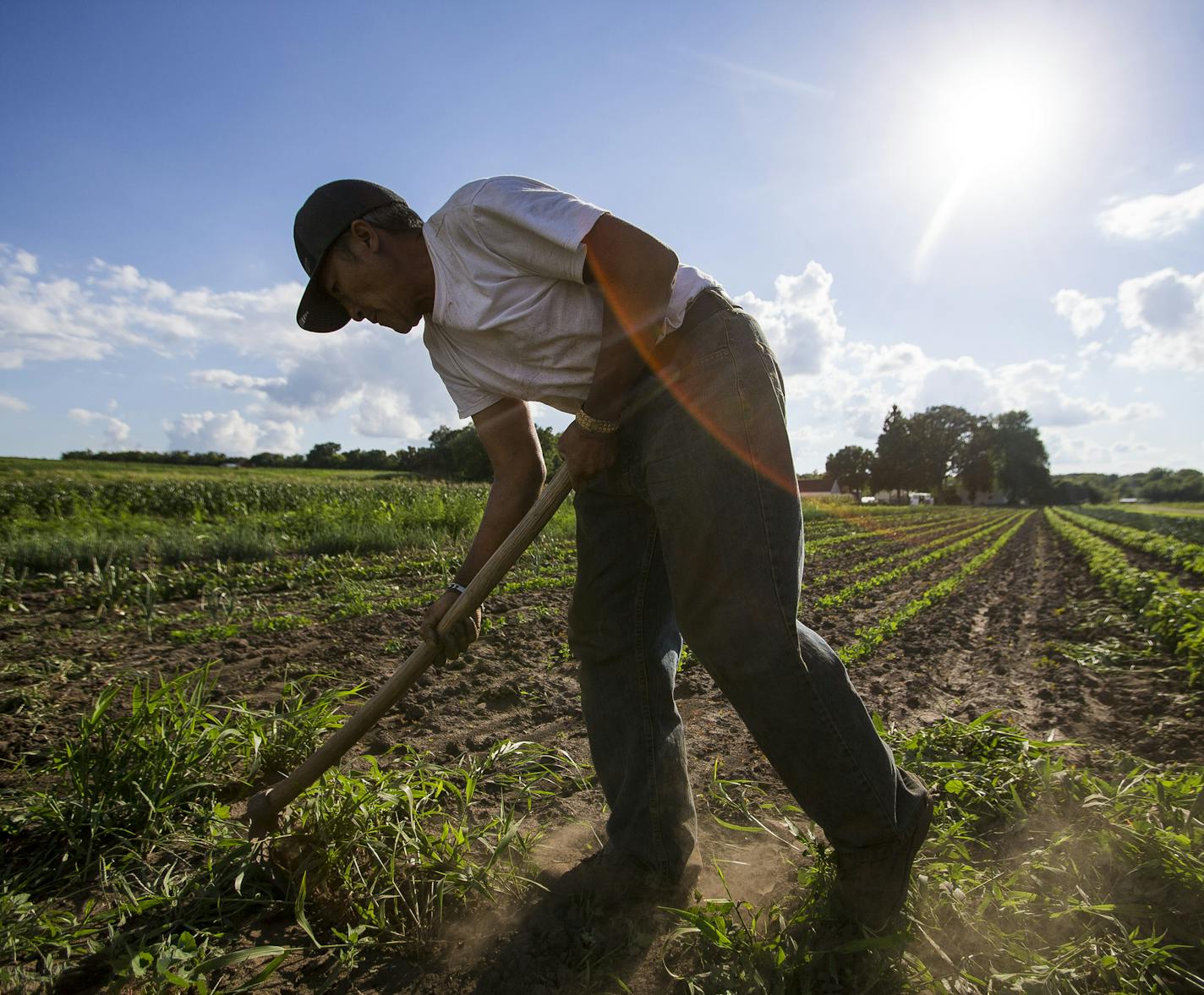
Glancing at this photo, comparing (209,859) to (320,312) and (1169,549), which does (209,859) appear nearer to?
(320,312)

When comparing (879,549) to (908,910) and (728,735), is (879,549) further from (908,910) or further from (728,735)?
(908,910)

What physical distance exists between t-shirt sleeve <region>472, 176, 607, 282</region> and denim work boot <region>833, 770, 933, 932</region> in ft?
4.44

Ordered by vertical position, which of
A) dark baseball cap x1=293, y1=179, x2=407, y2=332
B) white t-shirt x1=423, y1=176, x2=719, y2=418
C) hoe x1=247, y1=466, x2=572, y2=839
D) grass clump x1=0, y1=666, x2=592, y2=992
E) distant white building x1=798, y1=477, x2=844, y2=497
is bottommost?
grass clump x1=0, y1=666, x2=592, y2=992

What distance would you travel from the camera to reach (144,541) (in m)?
7.50

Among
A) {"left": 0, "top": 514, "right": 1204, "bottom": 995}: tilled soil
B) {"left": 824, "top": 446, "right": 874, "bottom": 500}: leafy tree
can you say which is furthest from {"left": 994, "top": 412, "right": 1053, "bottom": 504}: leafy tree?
{"left": 0, "top": 514, "right": 1204, "bottom": 995}: tilled soil

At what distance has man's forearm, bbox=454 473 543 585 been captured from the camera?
75.8 inches

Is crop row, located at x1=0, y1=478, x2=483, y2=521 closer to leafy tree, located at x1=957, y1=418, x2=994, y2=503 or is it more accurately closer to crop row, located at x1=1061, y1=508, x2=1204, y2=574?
crop row, located at x1=1061, y1=508, x2=1204, y2=574

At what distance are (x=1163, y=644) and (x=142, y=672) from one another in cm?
628

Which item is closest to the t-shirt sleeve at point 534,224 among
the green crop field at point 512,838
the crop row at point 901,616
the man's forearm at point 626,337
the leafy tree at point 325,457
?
the man's forearm at point 626,337

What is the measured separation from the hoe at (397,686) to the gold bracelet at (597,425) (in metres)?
0.25

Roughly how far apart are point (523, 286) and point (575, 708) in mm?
2185

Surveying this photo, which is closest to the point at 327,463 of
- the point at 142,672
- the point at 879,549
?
the point at 879,549

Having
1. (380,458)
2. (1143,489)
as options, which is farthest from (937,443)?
(380,458)

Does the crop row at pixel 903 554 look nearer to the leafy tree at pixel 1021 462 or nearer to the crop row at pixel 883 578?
the crop row at pixel 883 578
